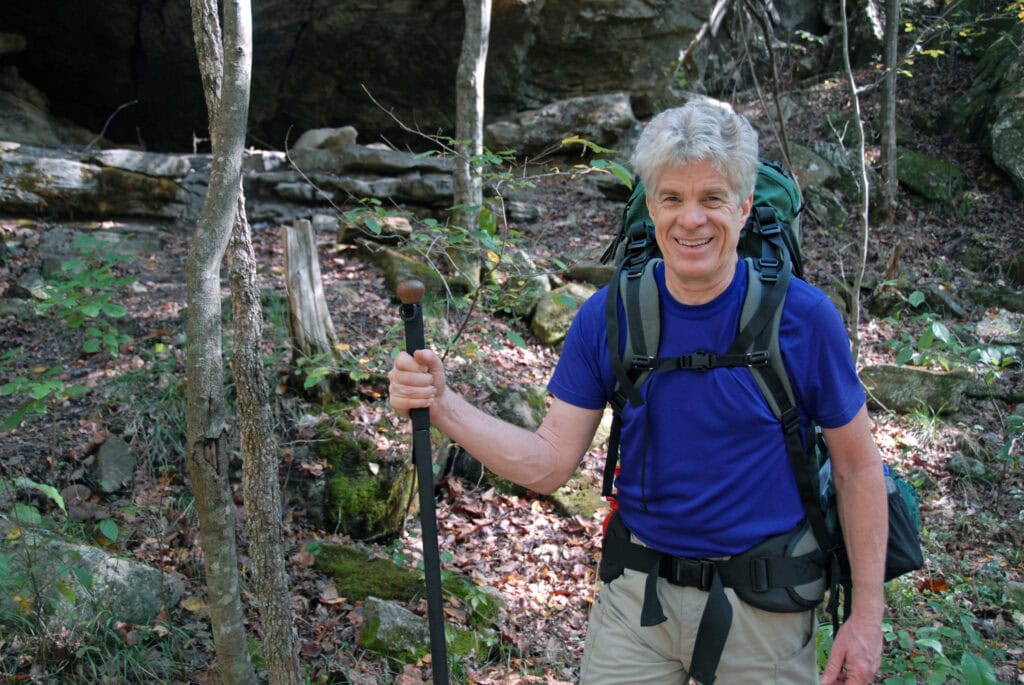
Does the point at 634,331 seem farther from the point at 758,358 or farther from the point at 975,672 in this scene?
the point at 975,672

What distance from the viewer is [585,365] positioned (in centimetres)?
216

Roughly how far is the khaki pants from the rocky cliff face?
11690 mm

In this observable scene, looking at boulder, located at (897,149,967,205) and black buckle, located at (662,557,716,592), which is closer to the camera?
black buckle, located at (662,557,716,592)

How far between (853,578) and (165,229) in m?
9.04

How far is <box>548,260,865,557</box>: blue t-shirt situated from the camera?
196 cm

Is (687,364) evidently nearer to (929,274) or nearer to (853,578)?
(853,578)

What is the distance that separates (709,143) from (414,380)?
102 centimetres

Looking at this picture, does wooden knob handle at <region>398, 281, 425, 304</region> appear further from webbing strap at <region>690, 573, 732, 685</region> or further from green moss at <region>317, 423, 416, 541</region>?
green moss at <region>317, 423, 416, 541</region>

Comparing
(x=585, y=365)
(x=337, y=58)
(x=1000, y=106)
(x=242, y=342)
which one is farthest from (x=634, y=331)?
(x=337, y=58)

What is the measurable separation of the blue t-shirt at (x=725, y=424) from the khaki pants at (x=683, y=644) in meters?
0.15

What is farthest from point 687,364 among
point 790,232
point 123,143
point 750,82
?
point 750,82

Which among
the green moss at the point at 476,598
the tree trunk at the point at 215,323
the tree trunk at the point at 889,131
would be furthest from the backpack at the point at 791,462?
the tree trunk at the point at 889,131

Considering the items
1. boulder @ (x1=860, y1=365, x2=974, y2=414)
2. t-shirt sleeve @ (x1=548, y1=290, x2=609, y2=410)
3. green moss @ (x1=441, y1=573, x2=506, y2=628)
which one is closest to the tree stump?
green moss @ (x1=441, y1=573, x2=506, y2=628)

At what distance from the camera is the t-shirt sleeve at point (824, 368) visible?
6.35ft
